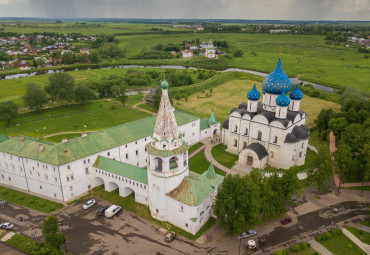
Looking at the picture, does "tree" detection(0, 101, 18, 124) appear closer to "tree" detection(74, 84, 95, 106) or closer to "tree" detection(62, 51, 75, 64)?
"tree" detection(74, 84, 95, 106)

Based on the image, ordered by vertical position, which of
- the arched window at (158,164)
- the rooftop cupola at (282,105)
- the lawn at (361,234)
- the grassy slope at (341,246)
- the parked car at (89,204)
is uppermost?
the rooftop cupola at (282,105)

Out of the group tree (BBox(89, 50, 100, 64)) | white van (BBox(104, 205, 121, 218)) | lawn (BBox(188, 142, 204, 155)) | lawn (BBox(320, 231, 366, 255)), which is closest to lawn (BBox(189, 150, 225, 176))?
lawn (BBox(188, 142, 204, 155))

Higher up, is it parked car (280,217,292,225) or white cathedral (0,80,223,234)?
white cathedral (0,80,223,234)

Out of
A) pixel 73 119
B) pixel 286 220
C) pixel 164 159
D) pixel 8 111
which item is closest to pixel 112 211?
pixel 164 159

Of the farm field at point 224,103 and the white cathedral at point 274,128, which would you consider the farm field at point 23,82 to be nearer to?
the farm field at point 224,103

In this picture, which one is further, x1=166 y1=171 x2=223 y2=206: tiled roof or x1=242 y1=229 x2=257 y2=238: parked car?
x1=242 y1=229 x2=257 y2=238: parked car

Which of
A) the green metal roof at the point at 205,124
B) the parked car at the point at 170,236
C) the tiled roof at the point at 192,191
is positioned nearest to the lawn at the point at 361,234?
the tiled roof at the point at 192,191

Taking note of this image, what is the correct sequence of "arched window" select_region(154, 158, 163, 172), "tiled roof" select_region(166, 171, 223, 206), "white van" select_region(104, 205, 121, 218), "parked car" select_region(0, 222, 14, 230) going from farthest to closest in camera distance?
"white van" select_region(104, 205, 121, 218), "parked car" select_region(0, 222, 14, 230), "arched window" select_region(154, 158, 163, 172), "tiled roof" select_region(166, 171, 223, 206)
